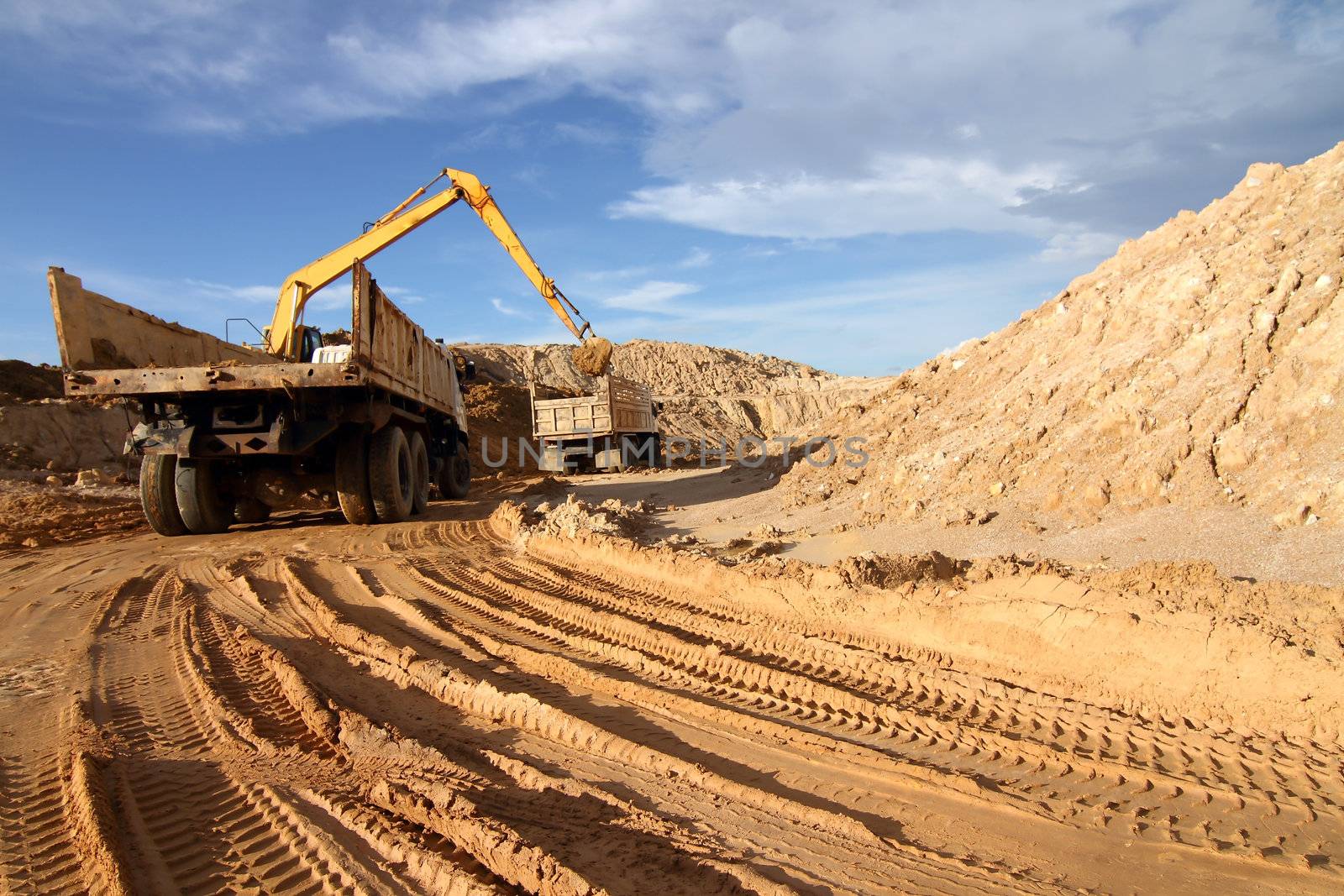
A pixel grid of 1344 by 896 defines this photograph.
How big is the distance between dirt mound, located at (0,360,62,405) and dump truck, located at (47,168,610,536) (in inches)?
364

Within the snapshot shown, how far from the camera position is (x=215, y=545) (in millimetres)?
9570

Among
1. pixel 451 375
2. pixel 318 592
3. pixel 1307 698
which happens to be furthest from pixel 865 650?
pixel 451 375

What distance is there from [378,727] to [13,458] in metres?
15.7

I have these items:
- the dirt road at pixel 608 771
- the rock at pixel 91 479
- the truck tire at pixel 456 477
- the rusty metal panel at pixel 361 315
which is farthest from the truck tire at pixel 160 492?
the rock at pixel 91 479

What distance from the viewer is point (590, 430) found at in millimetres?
19766

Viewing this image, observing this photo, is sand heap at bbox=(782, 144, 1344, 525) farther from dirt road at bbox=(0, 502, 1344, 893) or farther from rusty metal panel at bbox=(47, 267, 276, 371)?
rusty metal panel at bbox=(47, 267, 276, 371)

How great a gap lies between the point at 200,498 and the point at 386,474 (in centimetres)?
223

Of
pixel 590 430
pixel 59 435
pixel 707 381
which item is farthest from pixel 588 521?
pixel 707 381

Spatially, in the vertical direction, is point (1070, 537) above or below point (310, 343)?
below

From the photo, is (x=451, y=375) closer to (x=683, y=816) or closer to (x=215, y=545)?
(x=215, y=545)

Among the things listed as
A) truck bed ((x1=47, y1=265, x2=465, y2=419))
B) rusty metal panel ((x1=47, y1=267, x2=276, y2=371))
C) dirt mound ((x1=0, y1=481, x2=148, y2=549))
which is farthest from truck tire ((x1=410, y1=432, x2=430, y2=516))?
dirt mound ((x1=0, y1=481, x2=148, y2=549))

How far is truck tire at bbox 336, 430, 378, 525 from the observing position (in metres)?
10.4

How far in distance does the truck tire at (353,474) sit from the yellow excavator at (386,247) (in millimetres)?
2260

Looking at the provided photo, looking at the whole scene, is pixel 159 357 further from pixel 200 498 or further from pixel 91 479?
pixel 91 479
